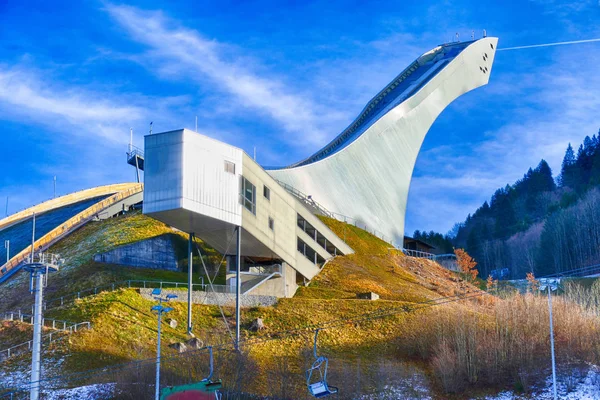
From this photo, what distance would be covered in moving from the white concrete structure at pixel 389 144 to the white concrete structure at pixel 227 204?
17.5 metres

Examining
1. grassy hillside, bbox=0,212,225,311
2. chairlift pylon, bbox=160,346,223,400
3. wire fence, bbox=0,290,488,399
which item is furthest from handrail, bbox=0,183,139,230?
chairlift pylon, bbox=160,346,223,400

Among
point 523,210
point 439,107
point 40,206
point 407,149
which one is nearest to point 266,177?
point 40,206

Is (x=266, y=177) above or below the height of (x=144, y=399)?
above

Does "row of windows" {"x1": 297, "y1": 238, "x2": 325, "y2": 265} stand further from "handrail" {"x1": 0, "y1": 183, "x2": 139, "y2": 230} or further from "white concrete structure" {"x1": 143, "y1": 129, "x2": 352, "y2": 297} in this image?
"handrail" {"x1": 0, "y1": 183, "x2": 139, "y2": 230}

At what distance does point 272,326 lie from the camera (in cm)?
3675

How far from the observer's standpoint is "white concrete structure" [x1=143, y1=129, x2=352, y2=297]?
34.8 meters

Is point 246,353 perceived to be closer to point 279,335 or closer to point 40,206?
point 279,335

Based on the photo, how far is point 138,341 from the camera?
3250 cm

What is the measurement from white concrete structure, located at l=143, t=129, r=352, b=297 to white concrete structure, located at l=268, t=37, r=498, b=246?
17492 mm

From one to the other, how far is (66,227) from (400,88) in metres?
39.8

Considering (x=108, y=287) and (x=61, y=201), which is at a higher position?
(x=61, y=201)

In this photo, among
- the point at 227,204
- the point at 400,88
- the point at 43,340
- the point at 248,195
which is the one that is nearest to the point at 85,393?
the point at 43,340

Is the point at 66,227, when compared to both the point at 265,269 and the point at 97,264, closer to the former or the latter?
the point at 97,264

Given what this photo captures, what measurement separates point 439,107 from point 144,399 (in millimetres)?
54823
